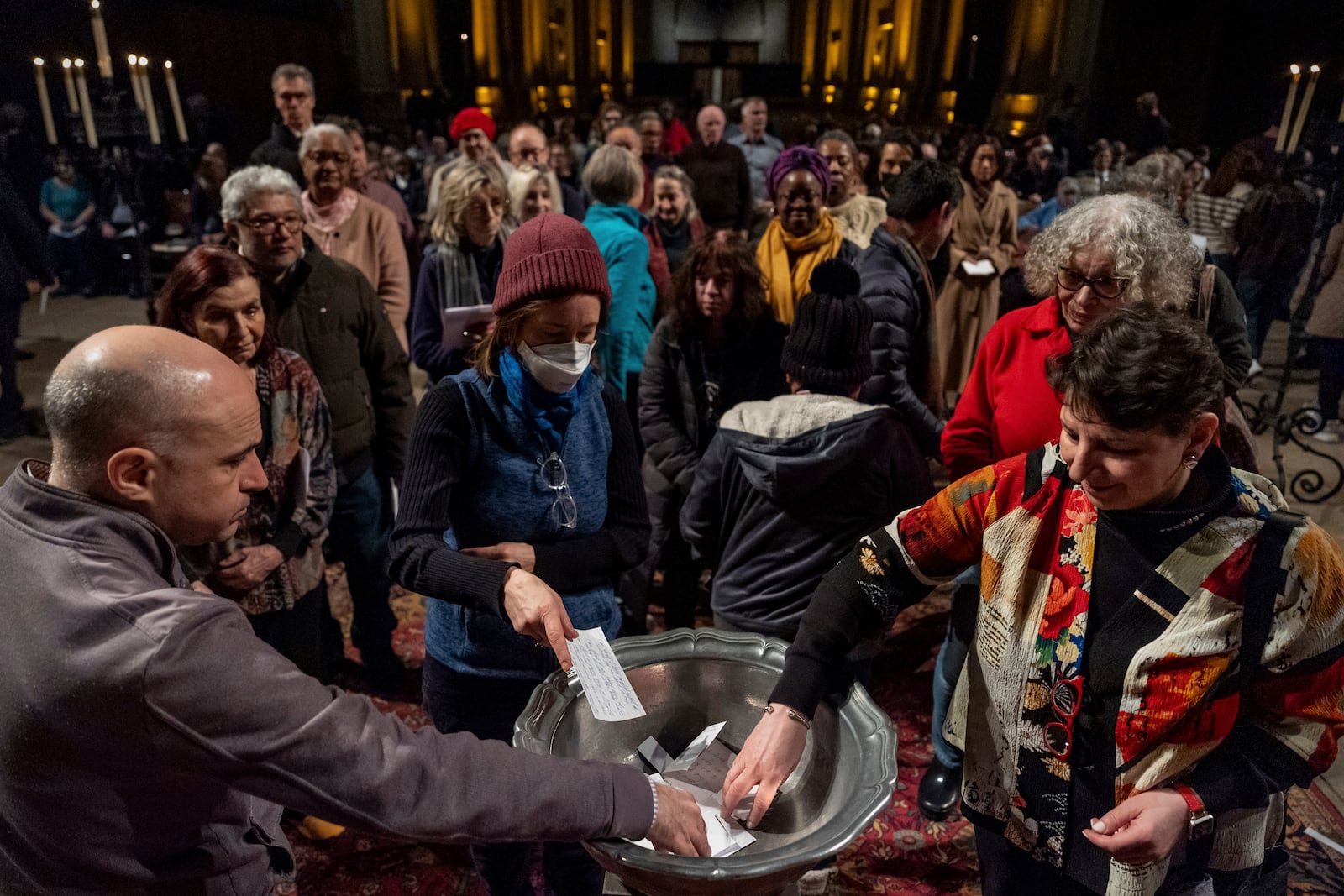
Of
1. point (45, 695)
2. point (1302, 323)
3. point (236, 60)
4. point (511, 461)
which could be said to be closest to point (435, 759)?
point (45, 695)

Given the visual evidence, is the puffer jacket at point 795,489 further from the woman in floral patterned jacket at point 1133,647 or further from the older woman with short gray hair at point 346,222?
the older woman with short gray hair at point 346,222

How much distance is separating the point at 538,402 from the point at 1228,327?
203 cm

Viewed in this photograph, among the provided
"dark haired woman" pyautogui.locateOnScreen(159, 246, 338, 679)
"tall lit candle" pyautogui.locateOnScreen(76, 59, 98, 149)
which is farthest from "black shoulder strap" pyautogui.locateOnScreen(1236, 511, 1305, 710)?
"tall lit candle" pyautogui.locateOnScreen(76, 59, 98, 149)

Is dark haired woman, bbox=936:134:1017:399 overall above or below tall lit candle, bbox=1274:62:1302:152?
below

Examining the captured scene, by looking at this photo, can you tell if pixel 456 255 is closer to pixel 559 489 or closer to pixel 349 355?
pixel 349 355

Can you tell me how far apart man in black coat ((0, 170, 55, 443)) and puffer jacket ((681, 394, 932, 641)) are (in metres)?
5.18

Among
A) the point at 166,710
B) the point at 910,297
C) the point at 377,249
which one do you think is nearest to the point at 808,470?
the point at 910,297

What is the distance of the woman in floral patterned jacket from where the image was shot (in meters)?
1.22

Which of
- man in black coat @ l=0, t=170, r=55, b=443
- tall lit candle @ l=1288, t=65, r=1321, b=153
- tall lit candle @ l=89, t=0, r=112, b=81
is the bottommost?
man in black coat @ l=0, t=170, r=55, b=443

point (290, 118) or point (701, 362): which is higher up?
point (290, 118)

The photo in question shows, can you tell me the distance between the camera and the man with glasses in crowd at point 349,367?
8.86 ft

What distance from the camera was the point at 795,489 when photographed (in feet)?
7.04

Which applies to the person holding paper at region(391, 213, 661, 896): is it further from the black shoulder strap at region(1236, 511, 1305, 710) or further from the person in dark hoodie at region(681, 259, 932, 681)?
the black shoulder strap at region(1236, 511, 1305, 710)

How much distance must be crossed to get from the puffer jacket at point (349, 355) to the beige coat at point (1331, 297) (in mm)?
4922
